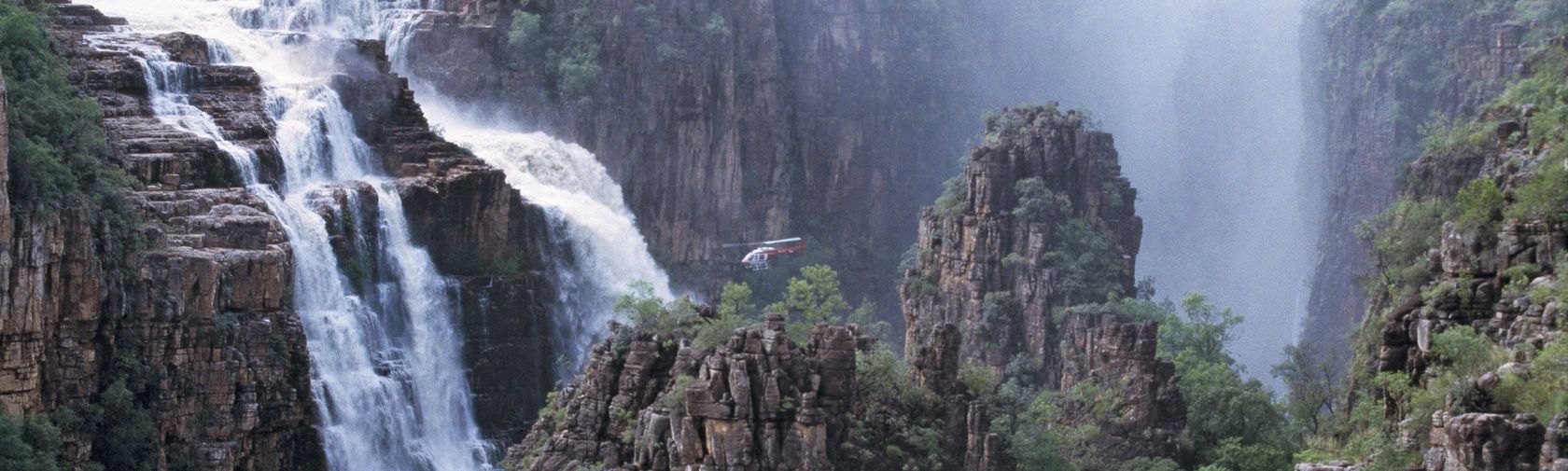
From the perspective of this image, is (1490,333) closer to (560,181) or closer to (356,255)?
(356,255)

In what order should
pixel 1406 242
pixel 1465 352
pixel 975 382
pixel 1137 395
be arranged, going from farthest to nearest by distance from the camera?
pixel 1137 395 < pixel 975 382 < pixel 1406 242 < pixel 1465 352

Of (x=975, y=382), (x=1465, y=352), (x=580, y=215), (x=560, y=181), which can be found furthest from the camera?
(x=560, y=181)

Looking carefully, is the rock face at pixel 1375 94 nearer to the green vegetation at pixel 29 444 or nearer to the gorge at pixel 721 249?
the gorge at pixel 721 249

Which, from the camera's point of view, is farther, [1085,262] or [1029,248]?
[1029,248]

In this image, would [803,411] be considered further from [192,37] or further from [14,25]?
[192,37]

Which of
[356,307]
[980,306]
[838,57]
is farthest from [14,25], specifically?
[838,57]

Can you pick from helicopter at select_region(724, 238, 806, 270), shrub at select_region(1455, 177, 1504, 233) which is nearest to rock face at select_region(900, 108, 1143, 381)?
helicopter at select_region(724, 238, 806, 270)

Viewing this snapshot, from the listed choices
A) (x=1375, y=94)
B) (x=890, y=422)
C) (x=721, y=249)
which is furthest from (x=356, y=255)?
(x=1375, y=94)
